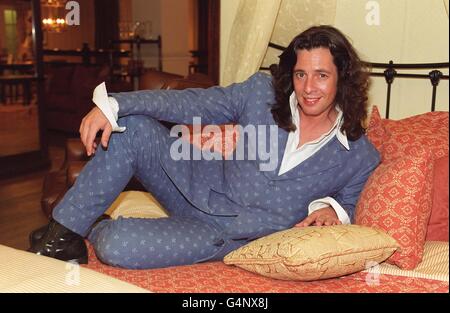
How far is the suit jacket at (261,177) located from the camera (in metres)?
1.76

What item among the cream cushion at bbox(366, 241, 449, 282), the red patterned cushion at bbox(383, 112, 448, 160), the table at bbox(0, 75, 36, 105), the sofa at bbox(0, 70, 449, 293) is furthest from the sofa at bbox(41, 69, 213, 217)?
the table at bbox(0, 75, 36, 105)

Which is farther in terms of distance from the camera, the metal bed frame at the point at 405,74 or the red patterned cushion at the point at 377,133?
the metal bed frame at the point at 405,74

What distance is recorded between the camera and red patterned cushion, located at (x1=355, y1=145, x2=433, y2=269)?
156 centimetres

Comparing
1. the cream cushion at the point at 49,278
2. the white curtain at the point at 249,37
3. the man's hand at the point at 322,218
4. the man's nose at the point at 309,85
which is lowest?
the man's hand at the point at 322,218

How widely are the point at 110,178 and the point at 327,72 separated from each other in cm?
77

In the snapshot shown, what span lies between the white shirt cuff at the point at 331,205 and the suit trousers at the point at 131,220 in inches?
11.5

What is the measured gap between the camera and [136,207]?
2223 mm

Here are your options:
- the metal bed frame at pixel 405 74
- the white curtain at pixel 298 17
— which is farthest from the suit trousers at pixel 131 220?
the white curtain at pixel 298 17

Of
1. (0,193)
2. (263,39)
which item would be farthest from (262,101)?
(0,193)

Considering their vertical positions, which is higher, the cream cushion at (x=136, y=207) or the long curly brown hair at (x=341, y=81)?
the long curly brown hair at (x=341, y=81)

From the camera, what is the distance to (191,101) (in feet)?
5.94

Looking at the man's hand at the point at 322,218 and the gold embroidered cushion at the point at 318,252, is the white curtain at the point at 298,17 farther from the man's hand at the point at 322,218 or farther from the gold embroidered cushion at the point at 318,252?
the gold embroidered cushion at the point at 318,252

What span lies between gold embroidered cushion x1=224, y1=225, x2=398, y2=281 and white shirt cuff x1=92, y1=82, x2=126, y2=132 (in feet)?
1.71
